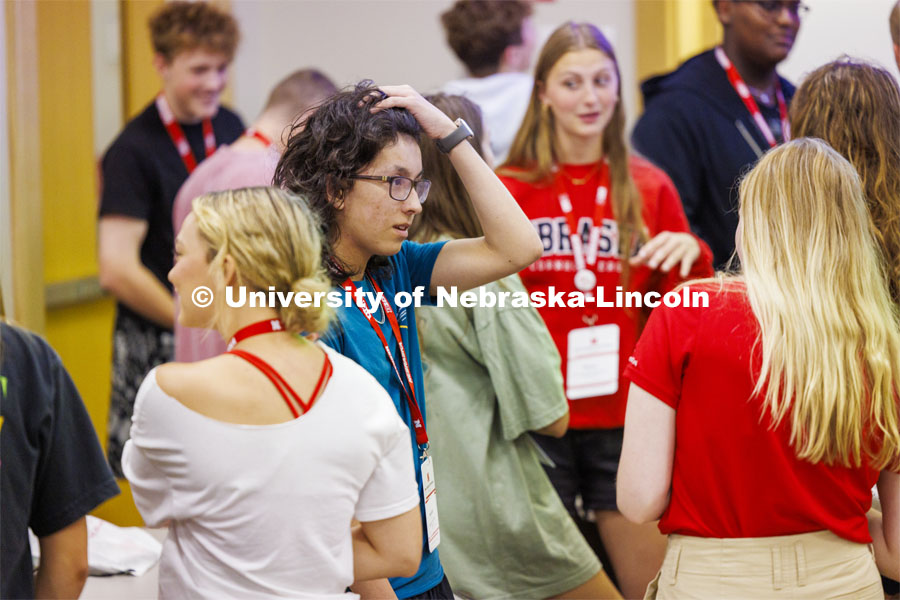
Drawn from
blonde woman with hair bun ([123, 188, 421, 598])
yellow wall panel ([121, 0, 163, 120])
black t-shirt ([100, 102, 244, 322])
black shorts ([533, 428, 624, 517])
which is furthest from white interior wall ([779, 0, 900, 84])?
yellow wall panel ([121, 0, 163, 120])

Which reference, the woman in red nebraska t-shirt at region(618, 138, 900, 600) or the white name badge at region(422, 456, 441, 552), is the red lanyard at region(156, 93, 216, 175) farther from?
the woman in red nebraska t-shirt at region(618, 138, 900, 600)

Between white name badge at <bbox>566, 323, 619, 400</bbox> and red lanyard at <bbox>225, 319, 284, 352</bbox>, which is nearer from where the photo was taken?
red lanyard at <bbox>225, 319, 284, 352</bbox>

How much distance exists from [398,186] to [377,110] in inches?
4.8

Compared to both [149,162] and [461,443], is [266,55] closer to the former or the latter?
[149,162]

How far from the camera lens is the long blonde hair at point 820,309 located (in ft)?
4.89

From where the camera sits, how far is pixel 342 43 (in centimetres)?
550

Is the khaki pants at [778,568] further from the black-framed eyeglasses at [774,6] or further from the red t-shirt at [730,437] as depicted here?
the black-framed eyeglasses at [774,6]

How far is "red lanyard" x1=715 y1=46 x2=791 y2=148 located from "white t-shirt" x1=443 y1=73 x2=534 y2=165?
0.66 m

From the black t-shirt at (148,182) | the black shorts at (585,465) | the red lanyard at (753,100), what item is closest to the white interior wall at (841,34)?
the red lanyard at (753,100)

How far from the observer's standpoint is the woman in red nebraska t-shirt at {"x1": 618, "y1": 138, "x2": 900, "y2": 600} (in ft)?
4.93

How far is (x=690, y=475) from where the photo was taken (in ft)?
5.11

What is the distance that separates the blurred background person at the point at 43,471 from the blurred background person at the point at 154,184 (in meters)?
1.68

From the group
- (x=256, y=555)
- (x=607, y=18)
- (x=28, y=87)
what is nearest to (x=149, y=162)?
(x=28, y=87)

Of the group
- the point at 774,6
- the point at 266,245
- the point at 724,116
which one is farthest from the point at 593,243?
the point at 266,245
